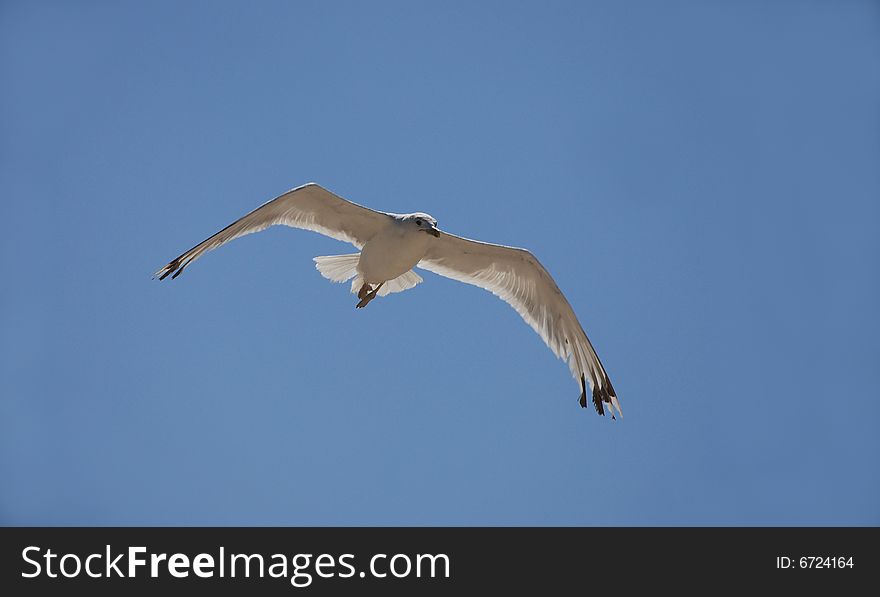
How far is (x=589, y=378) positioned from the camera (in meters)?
7.96

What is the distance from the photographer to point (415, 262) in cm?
746


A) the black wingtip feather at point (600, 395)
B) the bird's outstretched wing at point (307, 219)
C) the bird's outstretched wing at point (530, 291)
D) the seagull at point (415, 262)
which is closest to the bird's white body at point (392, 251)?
the seagull at point (415, 262)

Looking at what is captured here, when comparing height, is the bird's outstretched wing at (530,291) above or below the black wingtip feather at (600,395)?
above

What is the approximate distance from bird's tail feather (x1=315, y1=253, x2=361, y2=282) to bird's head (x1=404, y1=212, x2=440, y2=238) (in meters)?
0.86

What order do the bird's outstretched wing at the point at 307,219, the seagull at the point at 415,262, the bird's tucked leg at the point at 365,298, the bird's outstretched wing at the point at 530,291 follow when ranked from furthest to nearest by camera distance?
the bird's outstretched wing at the point at 530,291 < the bird's tucked leg at the point at 365,298 < the seagull at the point at 415,262 < the bird's outstretched wing at the point at 307,219

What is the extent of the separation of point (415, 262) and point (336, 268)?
0.85 meters

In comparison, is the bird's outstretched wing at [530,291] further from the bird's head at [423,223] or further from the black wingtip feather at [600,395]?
the bird's head at [423,223]

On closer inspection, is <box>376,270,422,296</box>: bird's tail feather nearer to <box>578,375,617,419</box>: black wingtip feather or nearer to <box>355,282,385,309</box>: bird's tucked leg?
<box>355,282,385,309</box>: bird's tucked leg

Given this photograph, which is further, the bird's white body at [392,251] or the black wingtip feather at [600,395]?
the black wingtip feather at [600,395]

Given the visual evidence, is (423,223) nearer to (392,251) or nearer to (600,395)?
(392,251)

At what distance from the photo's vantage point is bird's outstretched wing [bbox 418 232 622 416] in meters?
7.88

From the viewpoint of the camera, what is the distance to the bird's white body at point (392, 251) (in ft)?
23.7
